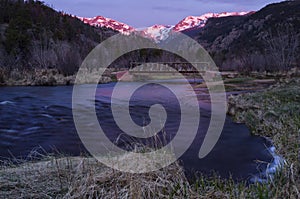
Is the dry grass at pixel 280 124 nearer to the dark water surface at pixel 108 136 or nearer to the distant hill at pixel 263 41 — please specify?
the dark water surface at pixel 108 136

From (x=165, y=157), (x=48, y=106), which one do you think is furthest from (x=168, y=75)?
(x=165, y=157)

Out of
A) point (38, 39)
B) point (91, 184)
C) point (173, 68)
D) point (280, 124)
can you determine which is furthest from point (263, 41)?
point (91, 184)

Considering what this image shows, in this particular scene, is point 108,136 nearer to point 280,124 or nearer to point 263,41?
point 280,124

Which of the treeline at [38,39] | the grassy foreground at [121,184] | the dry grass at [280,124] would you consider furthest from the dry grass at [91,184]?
the treeline at [38,39]

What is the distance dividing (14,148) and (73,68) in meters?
24.1

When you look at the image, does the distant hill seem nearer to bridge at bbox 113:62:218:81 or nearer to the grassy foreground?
bridge at bbox 113:62:218:81

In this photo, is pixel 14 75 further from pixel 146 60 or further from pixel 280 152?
pixel 146 60

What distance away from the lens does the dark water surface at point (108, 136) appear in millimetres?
5719

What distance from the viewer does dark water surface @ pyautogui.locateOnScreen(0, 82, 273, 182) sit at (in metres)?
5.72

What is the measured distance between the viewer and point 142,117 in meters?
11.2

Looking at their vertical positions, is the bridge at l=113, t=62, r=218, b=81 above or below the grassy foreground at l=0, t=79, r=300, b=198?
above

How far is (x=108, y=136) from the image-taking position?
325 inches

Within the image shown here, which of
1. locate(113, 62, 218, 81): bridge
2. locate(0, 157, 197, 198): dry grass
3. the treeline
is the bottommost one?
locate(0, 157, 197, 198): dry grass

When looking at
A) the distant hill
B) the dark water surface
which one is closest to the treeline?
the dark water surface
